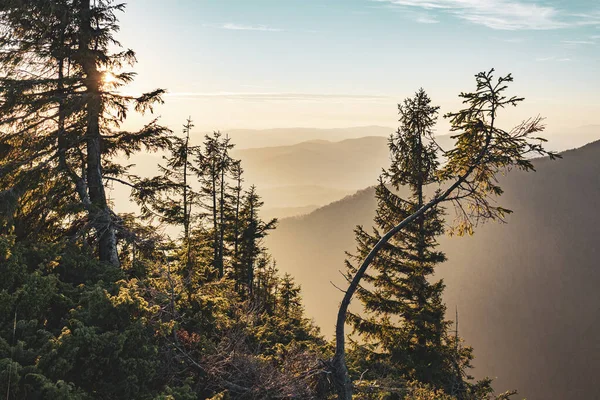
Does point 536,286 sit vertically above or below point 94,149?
below

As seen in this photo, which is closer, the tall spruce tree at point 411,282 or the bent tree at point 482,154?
the bent tree at point 482,154

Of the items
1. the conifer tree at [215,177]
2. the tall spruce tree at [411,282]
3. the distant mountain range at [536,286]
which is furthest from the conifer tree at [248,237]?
the distant mountain range at [536,286]

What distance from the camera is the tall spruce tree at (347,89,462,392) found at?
14.3 m

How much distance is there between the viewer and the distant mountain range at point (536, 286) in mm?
87312

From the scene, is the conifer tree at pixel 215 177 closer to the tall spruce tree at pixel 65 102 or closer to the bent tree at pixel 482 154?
the tall spruce tree at pixel 65 102

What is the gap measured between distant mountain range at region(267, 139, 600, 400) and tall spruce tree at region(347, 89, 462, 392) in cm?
8697

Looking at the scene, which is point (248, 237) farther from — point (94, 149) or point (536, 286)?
point (536, 286)

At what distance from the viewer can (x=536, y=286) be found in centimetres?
10944

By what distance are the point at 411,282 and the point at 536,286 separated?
11760 centimetres

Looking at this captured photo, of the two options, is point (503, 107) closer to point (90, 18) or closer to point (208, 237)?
point (90, 18)

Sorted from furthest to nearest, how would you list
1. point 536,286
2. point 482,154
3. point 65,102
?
point 536,286 < point 65,102 < point 482,154

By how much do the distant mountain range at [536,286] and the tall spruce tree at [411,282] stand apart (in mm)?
86965

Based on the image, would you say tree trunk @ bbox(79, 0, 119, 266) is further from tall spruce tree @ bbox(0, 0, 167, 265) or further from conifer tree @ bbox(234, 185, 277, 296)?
conifer tree @ bbox(234, 185, 277, 296)

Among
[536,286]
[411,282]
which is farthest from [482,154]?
[536,286]
